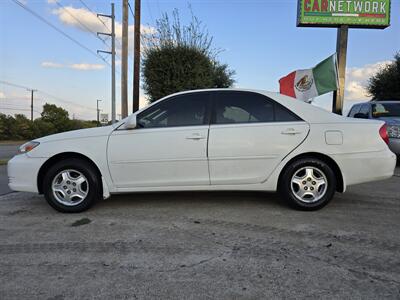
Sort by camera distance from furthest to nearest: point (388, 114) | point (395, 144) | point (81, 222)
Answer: point (388, 114)
point (395, 144)
point (81, 222)

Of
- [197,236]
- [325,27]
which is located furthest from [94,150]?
[325,27]

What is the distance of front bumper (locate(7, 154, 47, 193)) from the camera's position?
482cm

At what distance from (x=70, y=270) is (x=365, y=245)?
108 inches

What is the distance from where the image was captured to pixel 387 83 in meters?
21.1

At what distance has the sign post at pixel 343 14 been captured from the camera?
15.5 metres

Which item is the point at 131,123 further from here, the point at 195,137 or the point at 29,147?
the point at 29,147

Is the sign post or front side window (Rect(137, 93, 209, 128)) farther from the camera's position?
A: the sign post

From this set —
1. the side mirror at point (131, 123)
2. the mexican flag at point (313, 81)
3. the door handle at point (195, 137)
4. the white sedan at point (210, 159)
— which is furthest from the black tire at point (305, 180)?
the mexican flag at point (313, 81)

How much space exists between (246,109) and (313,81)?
6.15 metres

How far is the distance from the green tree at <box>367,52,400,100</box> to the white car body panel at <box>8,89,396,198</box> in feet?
60.0

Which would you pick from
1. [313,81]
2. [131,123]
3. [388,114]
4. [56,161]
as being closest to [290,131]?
[131,123]

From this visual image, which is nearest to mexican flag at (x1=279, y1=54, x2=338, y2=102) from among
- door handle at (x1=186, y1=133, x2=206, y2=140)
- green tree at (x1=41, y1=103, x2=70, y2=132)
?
door handle at (x1=186, y1=133, x2=206, y2=140)

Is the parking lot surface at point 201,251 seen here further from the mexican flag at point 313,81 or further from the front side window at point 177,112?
the mexican flag at point 313,81

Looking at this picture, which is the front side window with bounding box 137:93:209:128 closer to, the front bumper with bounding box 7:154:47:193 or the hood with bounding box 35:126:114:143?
the hood with bounding box 35:126:114:143
